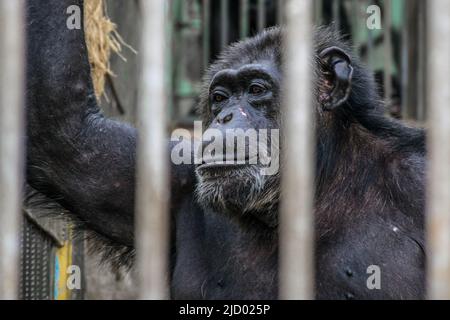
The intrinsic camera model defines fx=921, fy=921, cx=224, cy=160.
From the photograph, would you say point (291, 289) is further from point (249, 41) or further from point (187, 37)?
point (187, 37)

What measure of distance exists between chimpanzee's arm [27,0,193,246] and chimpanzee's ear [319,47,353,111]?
3.26 ft

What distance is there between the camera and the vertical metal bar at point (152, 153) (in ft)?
8.71

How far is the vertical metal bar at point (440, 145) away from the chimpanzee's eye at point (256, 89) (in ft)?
6.45

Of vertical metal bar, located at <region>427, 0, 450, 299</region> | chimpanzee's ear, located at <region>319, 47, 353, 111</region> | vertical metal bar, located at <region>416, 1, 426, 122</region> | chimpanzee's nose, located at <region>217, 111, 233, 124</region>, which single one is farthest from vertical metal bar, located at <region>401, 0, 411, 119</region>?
vertical metal bar, located at <region>427, 0, 450, 299</region>

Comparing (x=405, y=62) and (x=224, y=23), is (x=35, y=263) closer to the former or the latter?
(x=224, y=23)

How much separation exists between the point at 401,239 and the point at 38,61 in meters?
1.84

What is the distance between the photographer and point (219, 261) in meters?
4.40

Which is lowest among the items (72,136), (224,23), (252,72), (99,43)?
(72,136)

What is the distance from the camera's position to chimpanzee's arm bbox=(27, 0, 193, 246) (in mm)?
4254

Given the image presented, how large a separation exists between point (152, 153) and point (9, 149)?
0.42 m

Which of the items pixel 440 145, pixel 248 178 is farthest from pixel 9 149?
pixel 248 178

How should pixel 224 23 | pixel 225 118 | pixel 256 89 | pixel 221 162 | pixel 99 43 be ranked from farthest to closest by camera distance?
pixel 224 23 → pixel 99 43 → pixel 256 89 → pixel 225 118 → pixel 221 162

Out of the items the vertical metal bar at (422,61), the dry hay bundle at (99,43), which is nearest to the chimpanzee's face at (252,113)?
the dry hay bundle at (99,43)
